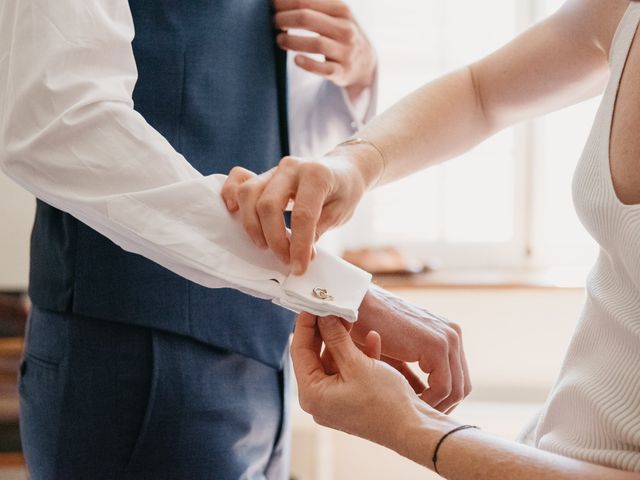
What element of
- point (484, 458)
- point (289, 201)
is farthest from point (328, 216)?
point (484, 458)

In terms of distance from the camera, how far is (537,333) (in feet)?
9.20

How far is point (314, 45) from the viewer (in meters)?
1.14

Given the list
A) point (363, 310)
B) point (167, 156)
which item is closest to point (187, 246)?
point (167, 156)

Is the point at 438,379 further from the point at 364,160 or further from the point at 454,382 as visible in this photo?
the point at 364,160

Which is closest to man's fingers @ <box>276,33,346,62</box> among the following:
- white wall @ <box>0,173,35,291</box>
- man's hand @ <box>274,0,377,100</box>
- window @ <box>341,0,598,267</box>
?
man's hand @ <box>274,0,377,100</box>

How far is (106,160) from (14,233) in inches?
77.3

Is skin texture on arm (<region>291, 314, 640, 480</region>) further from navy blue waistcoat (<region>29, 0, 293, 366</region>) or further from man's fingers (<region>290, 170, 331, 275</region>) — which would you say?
navy blue waistcoat (<region>29, 0, 293, 366</region>)

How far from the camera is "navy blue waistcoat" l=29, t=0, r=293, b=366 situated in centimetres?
98

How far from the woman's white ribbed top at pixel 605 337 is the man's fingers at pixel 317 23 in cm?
44

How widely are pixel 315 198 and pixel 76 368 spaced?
41cm

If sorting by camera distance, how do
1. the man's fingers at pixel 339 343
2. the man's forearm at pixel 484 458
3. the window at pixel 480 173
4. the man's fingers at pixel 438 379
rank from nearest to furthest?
the man's forearm at pixel 484 458 → the man's fingers at pixel 339 343 → the man's fingers at pixel 438 379 → the window at pixel 480 173

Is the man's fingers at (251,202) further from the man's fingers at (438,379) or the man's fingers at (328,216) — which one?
the man's fingers at (438,379)

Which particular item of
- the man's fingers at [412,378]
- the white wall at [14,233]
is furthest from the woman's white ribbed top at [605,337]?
the white wall at [14,233]

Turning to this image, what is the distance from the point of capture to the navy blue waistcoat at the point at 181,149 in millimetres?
981
